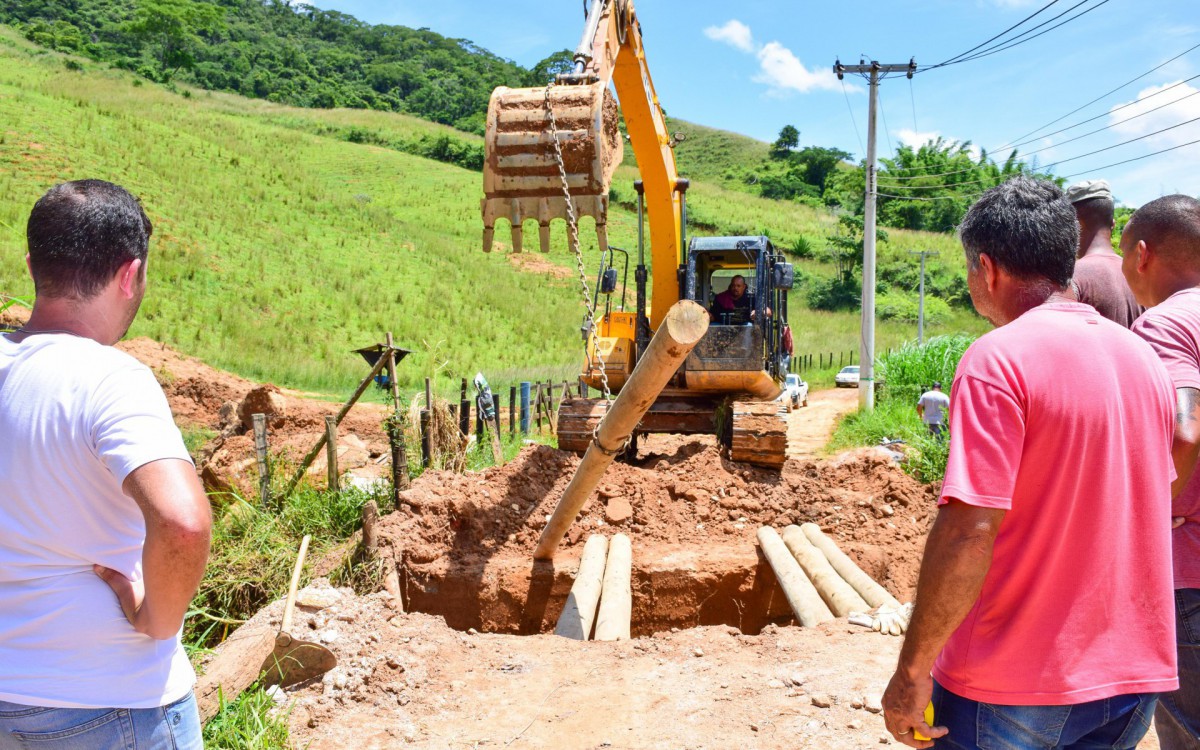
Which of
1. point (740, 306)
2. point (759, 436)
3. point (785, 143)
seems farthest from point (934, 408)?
point (785, 143)

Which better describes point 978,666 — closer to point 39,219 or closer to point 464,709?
point 39,219

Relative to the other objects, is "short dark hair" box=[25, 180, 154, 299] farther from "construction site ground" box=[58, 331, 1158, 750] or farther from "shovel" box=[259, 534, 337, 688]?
"shovel" box=[259, 534, 337, 688]

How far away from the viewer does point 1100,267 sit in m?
3.37

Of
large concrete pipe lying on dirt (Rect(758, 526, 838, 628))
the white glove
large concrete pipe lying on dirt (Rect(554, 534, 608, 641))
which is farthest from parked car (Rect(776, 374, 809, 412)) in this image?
the white glove

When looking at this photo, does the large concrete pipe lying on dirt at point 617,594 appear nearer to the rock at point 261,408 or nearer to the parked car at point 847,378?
the rock at point 261,408

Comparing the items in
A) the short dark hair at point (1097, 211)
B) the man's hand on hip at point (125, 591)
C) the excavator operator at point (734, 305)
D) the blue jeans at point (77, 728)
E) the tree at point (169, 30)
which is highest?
the tree at point (169, 30)

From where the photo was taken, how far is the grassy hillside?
21094 mm

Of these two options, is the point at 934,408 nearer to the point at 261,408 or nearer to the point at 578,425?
the point at 578,425

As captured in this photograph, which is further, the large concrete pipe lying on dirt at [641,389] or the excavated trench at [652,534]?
the excavated trench at [652,534]

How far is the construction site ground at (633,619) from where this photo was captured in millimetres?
4160

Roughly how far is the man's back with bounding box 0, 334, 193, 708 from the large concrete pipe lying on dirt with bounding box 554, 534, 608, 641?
4017 millimetres

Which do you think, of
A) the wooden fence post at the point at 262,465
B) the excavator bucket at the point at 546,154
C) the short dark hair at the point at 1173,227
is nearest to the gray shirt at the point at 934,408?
the excavator bucket at the point at 546,154

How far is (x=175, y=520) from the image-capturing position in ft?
5.60

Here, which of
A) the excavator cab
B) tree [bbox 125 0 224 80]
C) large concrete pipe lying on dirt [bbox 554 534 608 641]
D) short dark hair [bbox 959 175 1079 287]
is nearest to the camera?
short dark hair [bbox 959 175 1079 287]
